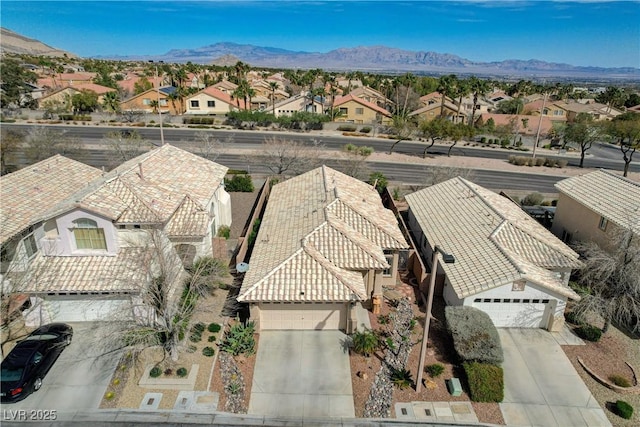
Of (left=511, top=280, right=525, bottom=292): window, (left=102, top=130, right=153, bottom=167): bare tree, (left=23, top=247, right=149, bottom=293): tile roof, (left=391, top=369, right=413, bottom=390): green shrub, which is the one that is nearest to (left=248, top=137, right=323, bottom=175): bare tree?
(left=102, top=130, right=153, bottom=167): bare tree

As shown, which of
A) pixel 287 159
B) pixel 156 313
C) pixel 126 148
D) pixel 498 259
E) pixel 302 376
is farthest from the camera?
pixel 126 148

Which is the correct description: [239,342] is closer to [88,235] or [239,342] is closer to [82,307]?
[82,307]

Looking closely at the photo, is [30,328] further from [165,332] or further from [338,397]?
[338,397]

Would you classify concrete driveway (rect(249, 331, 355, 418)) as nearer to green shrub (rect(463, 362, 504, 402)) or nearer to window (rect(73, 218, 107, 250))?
green shrub (rect(463, 362, 504, 402))

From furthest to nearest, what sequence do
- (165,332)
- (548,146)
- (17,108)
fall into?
(17,108) < (548,146) < (165,332)

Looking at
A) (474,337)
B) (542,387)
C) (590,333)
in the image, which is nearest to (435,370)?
(474,337)

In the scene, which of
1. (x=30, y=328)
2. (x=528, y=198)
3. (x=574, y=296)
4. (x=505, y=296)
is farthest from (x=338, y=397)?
(x=528, y=198)
